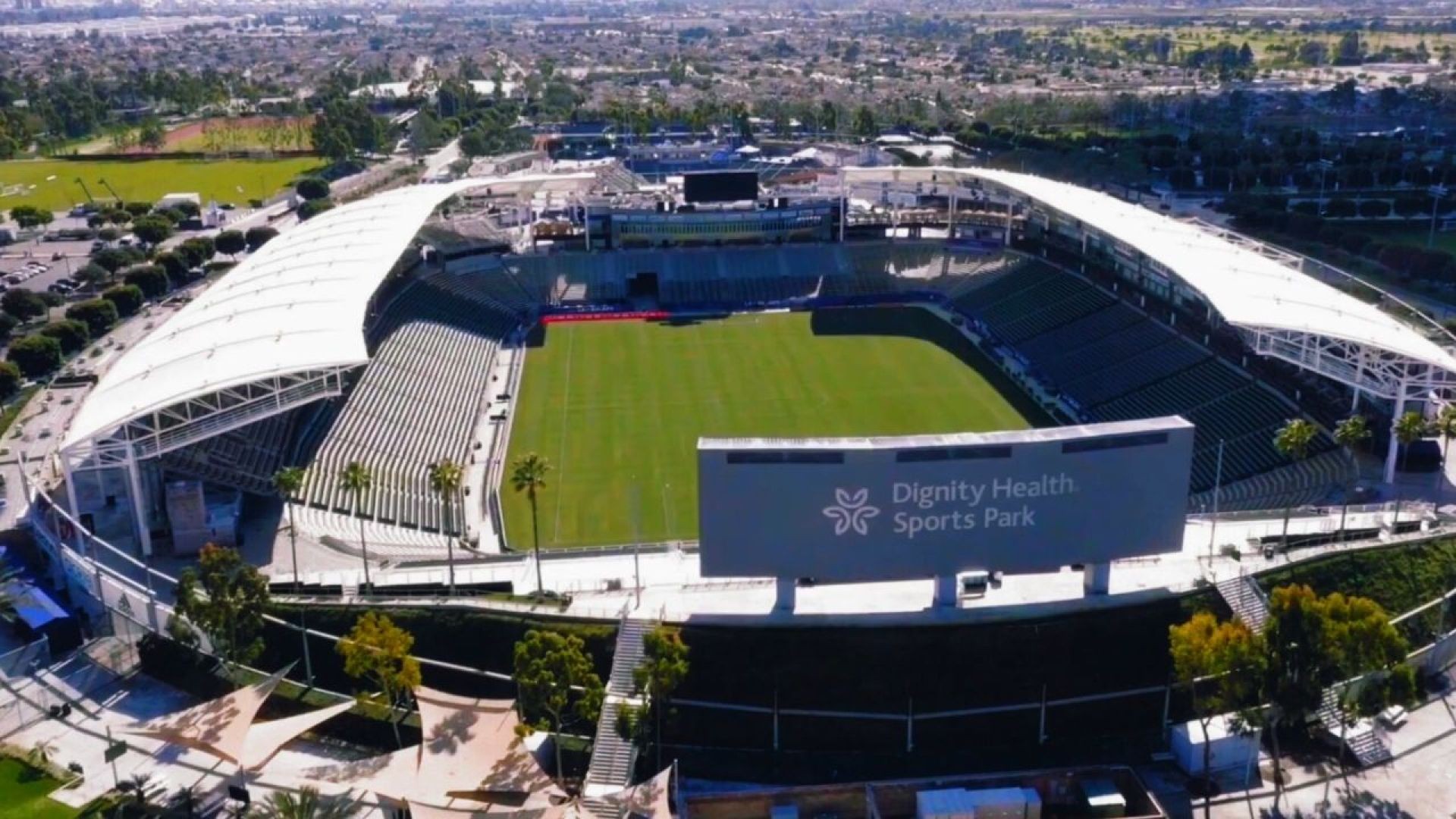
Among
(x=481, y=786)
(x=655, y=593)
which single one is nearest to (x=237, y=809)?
(x=481, y=786)

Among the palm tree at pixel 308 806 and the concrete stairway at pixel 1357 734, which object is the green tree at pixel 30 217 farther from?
the concrete stairway at pixel 1357 734

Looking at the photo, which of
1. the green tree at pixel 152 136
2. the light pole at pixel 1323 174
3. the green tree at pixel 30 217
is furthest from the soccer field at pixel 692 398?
the green tree at pixel 152 136

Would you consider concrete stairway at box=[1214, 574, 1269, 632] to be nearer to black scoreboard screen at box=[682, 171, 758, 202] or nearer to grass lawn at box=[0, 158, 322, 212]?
black scoreboard screen at box=[682, 171, 758, 202]

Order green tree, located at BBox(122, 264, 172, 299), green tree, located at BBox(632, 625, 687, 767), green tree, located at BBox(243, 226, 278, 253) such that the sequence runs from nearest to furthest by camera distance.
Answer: green tree, located at BBox(632, 625, 687, 767), green tree, located at BBox(122, 264, 172, 299), green tree, located at BBox(243, 226, 278, 253)

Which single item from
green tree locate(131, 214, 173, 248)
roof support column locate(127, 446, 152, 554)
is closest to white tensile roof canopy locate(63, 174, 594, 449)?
roof support column locate(127, 446, 152, 554)

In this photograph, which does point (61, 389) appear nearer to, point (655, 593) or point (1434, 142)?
point (655, 593)
